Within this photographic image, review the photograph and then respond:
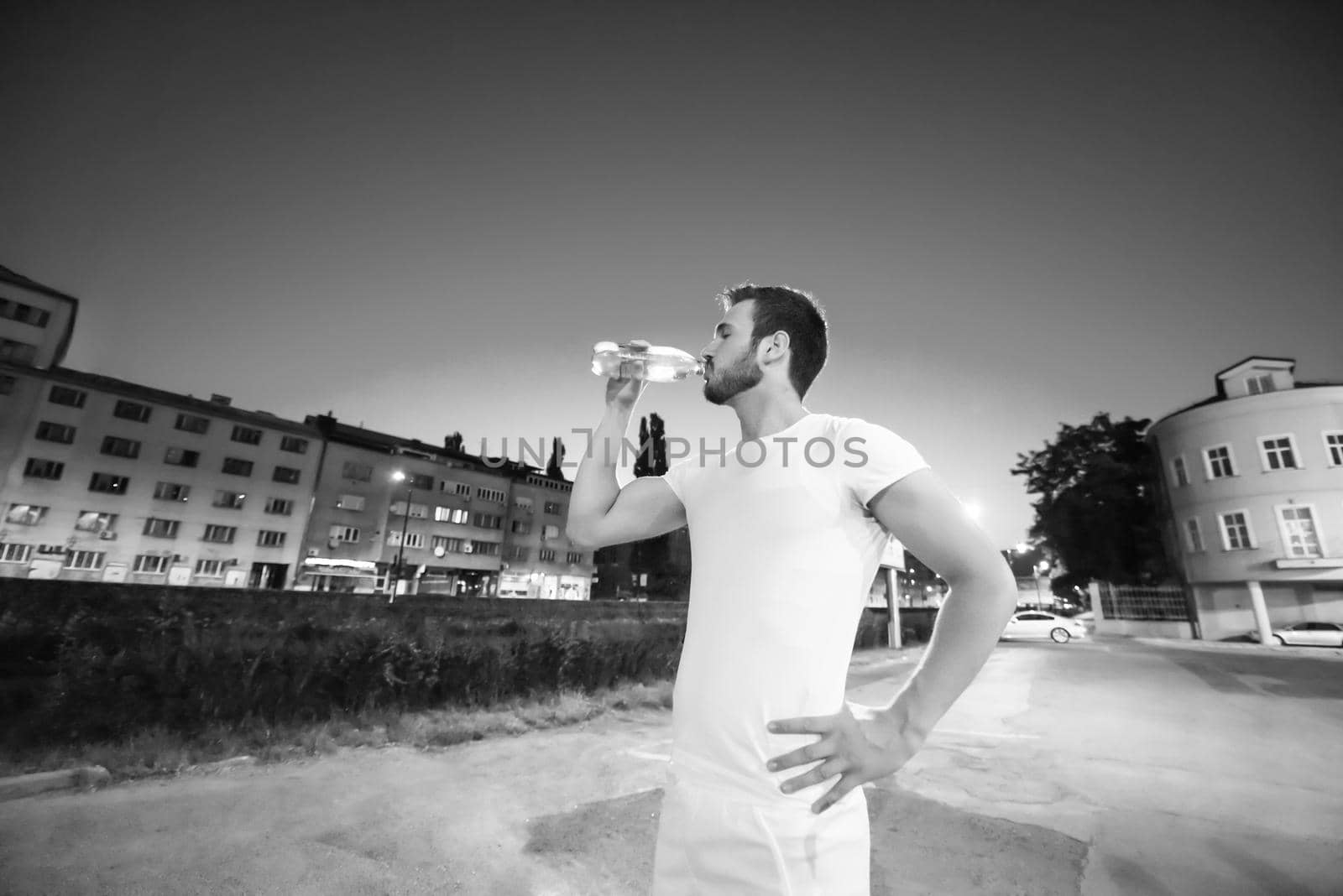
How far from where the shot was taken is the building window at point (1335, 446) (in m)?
25.2

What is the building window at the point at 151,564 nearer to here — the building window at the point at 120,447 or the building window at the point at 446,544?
the building window at the point at 120,447

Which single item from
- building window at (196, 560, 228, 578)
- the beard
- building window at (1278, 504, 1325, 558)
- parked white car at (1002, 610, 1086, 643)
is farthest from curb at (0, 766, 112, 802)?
building window at (196, 560, 228, 578)

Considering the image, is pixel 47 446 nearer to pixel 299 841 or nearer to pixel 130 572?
pixel 130 572

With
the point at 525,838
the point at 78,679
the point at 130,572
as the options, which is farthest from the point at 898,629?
the point at 130,572

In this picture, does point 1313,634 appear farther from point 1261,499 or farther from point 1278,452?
point 1278,452

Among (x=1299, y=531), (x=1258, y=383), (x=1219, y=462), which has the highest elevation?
(x=1258, y=383)

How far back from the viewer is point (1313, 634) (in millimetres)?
23516

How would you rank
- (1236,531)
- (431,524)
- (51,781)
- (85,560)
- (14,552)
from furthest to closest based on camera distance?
(431,524) < (85,560) < (14,552) < (1236,531) < (51,781)

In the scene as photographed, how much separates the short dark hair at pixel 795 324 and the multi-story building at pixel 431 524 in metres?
47.1

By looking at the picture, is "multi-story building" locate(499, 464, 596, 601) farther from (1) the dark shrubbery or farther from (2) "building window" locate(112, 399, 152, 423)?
(1) the dark shrubbery

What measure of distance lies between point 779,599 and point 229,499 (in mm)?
51858

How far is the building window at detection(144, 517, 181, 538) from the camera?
128 ft

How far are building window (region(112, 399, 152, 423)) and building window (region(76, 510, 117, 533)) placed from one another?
6505 mm

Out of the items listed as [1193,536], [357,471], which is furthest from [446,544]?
[1193,536]
